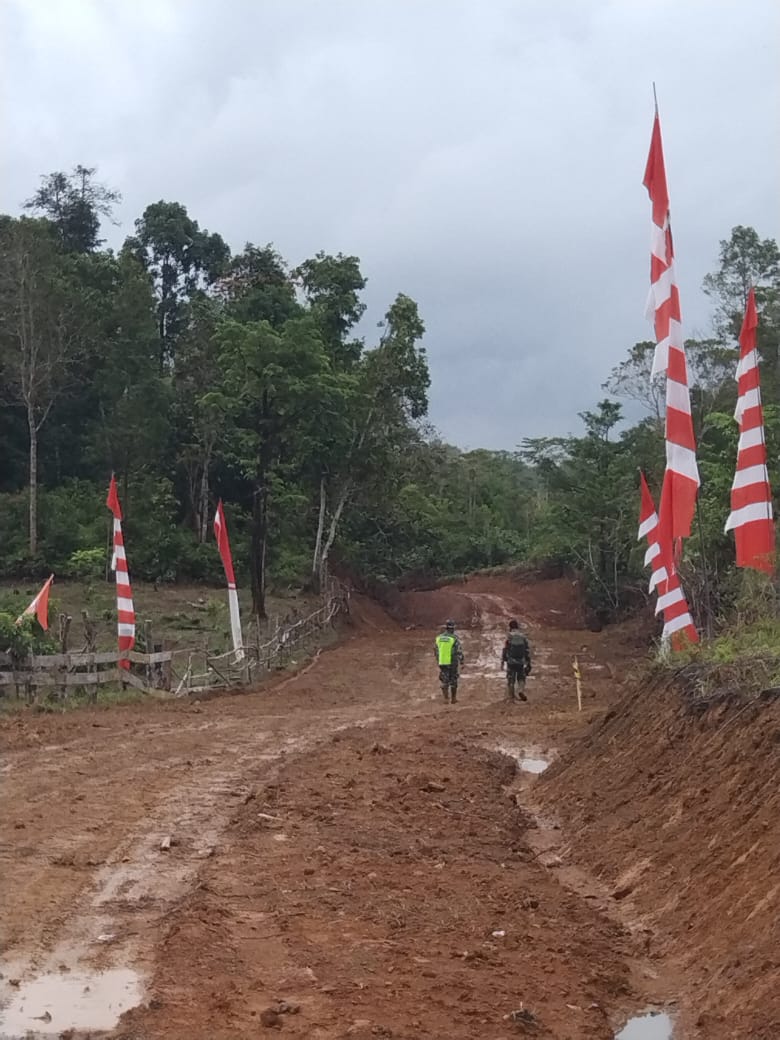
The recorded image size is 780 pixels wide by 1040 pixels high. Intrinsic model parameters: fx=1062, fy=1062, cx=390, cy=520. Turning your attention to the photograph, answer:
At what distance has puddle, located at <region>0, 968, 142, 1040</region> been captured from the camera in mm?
5211

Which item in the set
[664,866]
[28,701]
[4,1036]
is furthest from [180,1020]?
[28,701]

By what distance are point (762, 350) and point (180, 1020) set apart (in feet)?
113

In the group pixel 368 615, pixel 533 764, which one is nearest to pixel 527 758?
pixel 533 764

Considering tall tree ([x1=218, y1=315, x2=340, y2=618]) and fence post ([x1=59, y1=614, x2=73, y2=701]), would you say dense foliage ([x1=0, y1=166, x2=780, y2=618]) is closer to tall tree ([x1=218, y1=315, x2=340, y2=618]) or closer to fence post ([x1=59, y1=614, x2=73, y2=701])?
tall tree ([x1=218, y1=315, x2=340, y2=618])

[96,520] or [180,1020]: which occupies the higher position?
[96,520]

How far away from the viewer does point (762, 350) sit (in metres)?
35.8

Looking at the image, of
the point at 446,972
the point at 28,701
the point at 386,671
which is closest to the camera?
the point at 446,972

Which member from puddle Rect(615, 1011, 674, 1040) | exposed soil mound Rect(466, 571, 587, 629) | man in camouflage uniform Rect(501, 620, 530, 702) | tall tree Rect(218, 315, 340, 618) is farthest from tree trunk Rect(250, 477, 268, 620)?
puddle Rect(615, 1011, 674, 1040)

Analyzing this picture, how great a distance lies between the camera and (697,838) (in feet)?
24.3

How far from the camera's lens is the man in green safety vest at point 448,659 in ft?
71.1

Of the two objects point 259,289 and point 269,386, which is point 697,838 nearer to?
point 269,386

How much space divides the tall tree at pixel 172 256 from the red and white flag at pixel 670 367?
4082 centimetres

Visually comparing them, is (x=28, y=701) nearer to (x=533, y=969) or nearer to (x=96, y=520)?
(x=533, y=969)

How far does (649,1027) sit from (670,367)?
28.0ft
